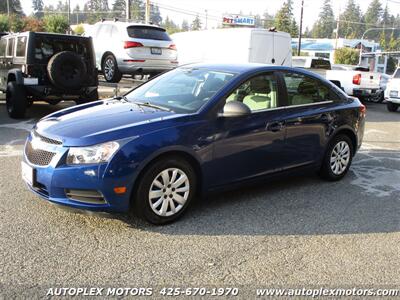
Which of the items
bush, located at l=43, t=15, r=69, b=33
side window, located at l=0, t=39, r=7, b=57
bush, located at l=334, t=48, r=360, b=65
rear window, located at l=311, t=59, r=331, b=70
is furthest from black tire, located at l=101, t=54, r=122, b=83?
bush, located at l=334, t=48, r=360, b=65

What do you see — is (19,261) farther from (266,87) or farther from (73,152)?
(266,87)

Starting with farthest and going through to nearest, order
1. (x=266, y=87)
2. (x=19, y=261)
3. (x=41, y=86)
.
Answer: (x=41, y=86)
(x=266, y=87)
(x=19, y=261)

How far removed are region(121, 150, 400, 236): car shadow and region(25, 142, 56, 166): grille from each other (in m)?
0.91

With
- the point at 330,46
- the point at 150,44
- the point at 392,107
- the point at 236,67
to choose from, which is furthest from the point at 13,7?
the point at 236,67

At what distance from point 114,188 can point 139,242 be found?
1.69ft

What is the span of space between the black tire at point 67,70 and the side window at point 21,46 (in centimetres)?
76

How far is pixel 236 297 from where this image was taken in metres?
3.20

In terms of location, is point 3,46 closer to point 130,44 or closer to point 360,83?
point 130,44

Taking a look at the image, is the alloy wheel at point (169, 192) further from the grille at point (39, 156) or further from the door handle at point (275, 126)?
the door handle at point (275, 126)

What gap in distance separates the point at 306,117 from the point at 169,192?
2.11 m

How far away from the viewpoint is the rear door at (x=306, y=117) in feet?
17.5

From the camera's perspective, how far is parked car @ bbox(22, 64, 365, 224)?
3986mm

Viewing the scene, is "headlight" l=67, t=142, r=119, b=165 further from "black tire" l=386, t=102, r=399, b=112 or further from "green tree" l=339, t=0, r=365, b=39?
"green tree" l=339, t=0, r=365, b=39

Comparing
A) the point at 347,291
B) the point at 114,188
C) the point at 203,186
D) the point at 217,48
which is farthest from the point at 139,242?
the point at 217,48
